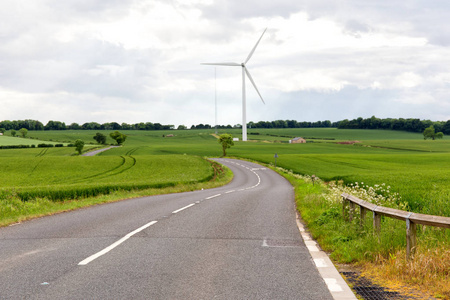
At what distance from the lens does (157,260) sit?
7.45m

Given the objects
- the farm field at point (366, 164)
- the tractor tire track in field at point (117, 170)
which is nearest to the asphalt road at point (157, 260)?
the farm field at point (366, 164)

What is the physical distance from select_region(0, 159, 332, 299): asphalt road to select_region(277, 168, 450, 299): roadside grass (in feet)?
2.63

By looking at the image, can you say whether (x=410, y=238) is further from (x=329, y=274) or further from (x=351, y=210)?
(x=351, y=210)

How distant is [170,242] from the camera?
919 centimetres

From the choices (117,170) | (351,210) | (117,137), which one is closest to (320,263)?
(351,210)

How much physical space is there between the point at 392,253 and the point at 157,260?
435 cm

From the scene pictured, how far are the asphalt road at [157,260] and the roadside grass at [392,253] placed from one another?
0.80m

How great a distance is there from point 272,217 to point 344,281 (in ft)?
24.7

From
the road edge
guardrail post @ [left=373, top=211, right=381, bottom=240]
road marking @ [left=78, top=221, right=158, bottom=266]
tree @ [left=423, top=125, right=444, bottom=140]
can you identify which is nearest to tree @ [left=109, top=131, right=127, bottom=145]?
tree @ [left=423, top=125, right=444, bottom=140]

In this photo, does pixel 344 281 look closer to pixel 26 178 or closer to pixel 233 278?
pixel 233 278

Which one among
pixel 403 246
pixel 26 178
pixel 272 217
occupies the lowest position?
pixel 26 178

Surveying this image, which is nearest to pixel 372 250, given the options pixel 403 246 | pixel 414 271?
pixel 403 246

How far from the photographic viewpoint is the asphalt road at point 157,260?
224 inches

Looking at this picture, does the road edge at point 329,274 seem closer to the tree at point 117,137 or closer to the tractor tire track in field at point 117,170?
the tractor tire track in field at point 117,170
